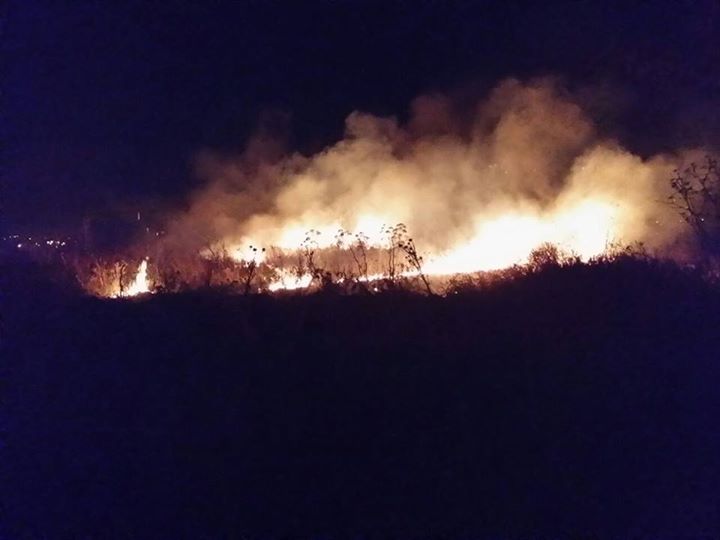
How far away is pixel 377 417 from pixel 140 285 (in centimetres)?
594

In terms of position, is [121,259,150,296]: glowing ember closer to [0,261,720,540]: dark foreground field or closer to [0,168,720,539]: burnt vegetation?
[0,168,720,539]: burnt vegetation

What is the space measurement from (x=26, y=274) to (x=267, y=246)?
4.61 meters

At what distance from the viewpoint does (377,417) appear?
590cm

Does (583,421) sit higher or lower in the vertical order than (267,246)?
lower

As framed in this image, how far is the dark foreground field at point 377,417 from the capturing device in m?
5.03

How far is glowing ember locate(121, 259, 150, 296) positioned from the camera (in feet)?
32.0

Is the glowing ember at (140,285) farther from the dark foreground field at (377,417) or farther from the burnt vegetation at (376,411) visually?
the dark foreground field at (377,417)

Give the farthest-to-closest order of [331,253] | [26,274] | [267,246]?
[267,246] → [331,253] → [26,274]

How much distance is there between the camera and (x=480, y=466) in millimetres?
5340

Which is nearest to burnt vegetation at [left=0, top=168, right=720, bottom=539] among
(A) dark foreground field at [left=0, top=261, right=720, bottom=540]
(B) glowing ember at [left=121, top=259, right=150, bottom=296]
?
(A) dark foreground field at [left=0, top=261, right=720, bottom=540]

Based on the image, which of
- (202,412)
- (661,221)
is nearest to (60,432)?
(202,412)

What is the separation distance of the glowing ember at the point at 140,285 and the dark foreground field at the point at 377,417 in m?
1.61

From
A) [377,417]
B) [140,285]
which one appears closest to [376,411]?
[377,417]

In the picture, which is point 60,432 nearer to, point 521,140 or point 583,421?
point 583,421
